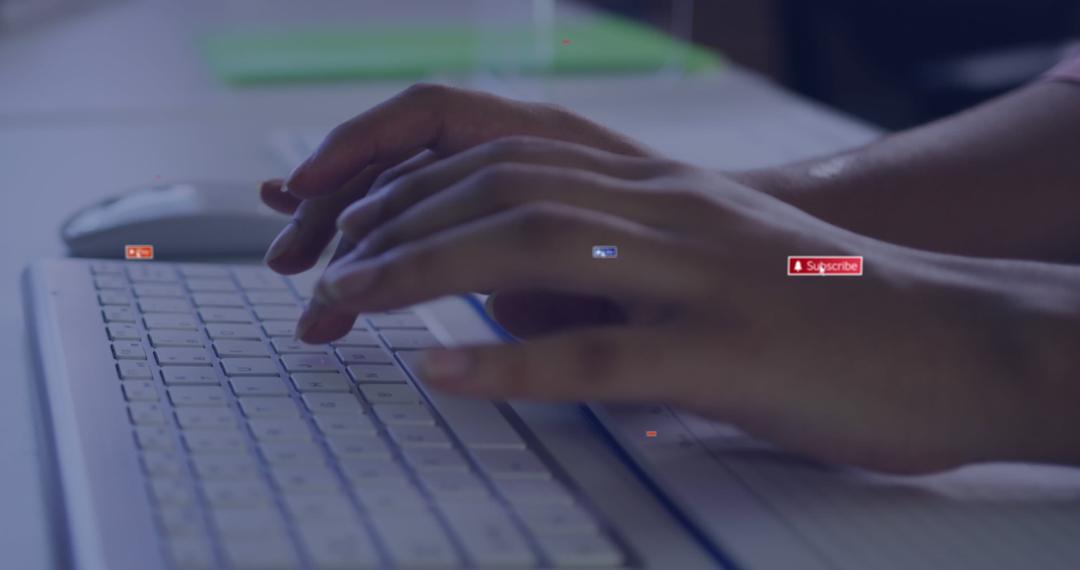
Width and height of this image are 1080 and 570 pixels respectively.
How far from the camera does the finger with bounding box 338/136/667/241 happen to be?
0.49 m

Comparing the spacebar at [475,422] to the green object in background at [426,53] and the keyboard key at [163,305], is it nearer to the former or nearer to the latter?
the keyboard key at [163,305]

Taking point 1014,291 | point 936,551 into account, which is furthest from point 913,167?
point 936,551

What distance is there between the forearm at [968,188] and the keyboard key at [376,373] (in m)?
0.24

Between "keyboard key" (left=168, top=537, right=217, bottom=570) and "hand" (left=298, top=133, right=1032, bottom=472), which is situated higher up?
"hand" (left=298, top=133, right=1032, bottom=472)

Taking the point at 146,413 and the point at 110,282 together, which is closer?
the point at 146,413

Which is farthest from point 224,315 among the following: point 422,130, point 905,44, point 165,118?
point 905,44

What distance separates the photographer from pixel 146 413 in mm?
455

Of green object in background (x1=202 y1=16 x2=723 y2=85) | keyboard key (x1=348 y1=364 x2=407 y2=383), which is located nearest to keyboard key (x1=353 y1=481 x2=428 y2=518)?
keyboard key (x1=348 y1=364 x2=407 y2=383)

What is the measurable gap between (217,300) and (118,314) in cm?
5

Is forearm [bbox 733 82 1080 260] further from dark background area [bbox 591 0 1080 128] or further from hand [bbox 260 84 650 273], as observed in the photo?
dark background area [bbox 591 0 1080 128]

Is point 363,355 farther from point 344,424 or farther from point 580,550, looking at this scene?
point 580,550

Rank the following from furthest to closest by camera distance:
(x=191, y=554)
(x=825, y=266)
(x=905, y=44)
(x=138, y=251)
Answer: (x=905, y=44), (x=138, y=251), (x=825, y=266), (x=191, y=554)

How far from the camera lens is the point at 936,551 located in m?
0.40

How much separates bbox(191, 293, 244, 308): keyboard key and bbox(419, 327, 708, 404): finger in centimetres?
20
